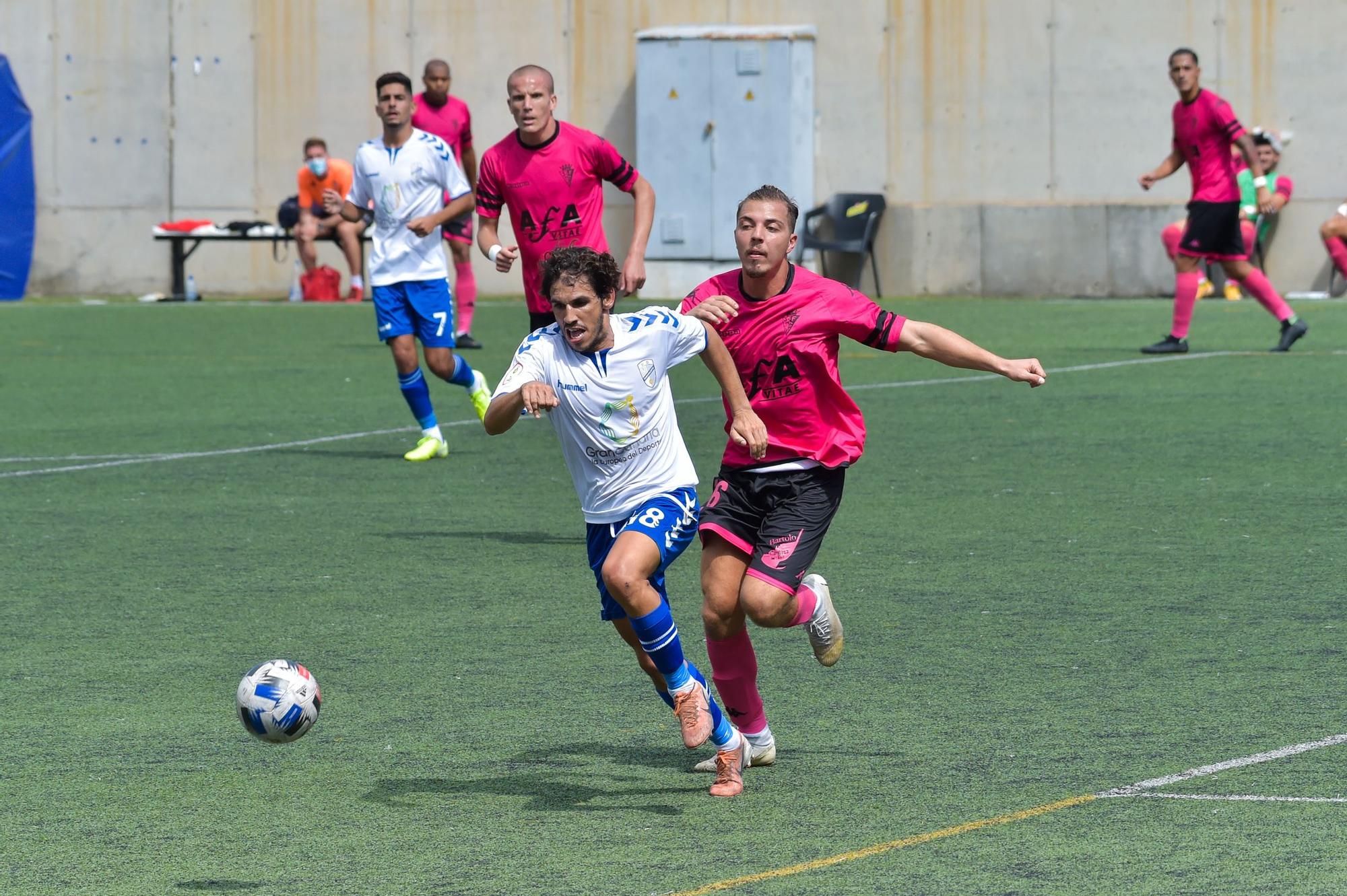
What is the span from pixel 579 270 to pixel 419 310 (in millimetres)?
7175

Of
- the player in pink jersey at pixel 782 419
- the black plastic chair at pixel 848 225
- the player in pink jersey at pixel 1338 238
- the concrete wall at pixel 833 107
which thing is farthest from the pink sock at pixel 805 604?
the concrete wall at pixel 833 107

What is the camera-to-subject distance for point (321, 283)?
1104 inches

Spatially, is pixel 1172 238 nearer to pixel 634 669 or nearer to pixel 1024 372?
pixel 634 669

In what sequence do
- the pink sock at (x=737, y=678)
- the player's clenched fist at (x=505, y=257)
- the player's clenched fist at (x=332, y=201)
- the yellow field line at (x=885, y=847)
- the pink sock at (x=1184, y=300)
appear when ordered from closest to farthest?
the yellow field line at (x=885, y=847), the pink sock at (x=737, y=678), the player's clenched fist at (x=505, y=257), the player's clenched fist at (x=332, y=201), the pink sock at (x=1184, y=300)

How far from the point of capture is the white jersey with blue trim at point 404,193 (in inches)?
504

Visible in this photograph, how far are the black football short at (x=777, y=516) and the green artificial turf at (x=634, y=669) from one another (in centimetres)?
52

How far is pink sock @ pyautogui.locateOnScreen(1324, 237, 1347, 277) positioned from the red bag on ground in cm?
1250

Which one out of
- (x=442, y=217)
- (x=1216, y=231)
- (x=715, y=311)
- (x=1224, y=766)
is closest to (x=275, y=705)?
(x=715, y=311)

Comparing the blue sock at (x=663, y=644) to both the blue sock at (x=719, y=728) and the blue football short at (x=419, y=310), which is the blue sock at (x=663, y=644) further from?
the blue football short at (x=419, y=310)

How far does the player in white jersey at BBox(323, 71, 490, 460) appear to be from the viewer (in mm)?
12641

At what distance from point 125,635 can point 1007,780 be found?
3.51m

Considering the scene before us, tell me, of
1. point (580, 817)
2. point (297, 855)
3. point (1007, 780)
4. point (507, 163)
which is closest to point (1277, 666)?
point (1007, 780)

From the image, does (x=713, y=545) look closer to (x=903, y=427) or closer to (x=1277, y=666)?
(x=1277, y=666)

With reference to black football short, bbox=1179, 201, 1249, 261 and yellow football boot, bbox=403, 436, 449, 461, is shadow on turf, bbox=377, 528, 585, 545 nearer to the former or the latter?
yellow football boot, bbox=403, 436, 449, 461
